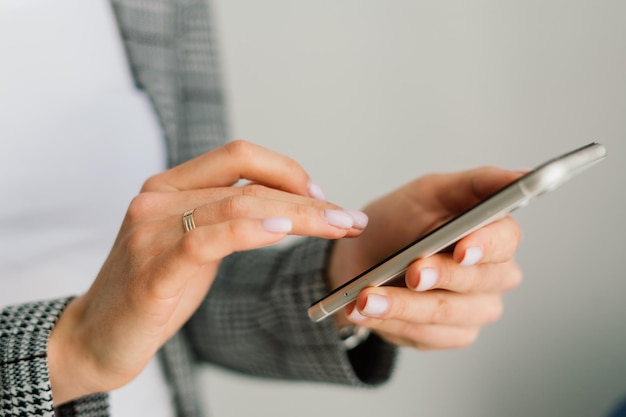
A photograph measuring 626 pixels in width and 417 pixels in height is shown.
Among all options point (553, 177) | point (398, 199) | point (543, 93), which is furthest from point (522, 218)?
point (553, 177)

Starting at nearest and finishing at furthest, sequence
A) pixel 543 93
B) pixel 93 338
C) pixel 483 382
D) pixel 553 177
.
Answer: pixel 553 177
pixel 93 338
pixel 543 93
pixel 483 382

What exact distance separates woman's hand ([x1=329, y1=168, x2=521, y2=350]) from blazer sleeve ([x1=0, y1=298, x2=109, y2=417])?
0.25 m

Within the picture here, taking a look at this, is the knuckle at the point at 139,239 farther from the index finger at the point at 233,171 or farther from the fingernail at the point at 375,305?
the fingernail at the point at 375,305

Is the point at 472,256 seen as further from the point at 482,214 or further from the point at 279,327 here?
the point at 279,327

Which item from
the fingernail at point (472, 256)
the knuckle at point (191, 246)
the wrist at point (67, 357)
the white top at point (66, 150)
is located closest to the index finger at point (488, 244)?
the fingernail at point (472, 256)

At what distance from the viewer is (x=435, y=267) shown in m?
0.47

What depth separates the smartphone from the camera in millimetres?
363

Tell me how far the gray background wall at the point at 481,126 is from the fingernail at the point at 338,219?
1.98ft

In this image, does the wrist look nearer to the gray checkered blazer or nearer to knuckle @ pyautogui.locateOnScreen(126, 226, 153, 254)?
knuckle @ pyautogui.locateOnScreen(126, 226, 153, 254)

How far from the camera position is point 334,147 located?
112 cm

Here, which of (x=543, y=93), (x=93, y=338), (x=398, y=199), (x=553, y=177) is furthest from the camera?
(x=543, y=93)

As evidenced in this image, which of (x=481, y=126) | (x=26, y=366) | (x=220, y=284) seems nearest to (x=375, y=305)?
(x=26, y=366)

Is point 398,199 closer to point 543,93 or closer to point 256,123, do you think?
point 543,93

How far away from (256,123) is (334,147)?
0.16 m
